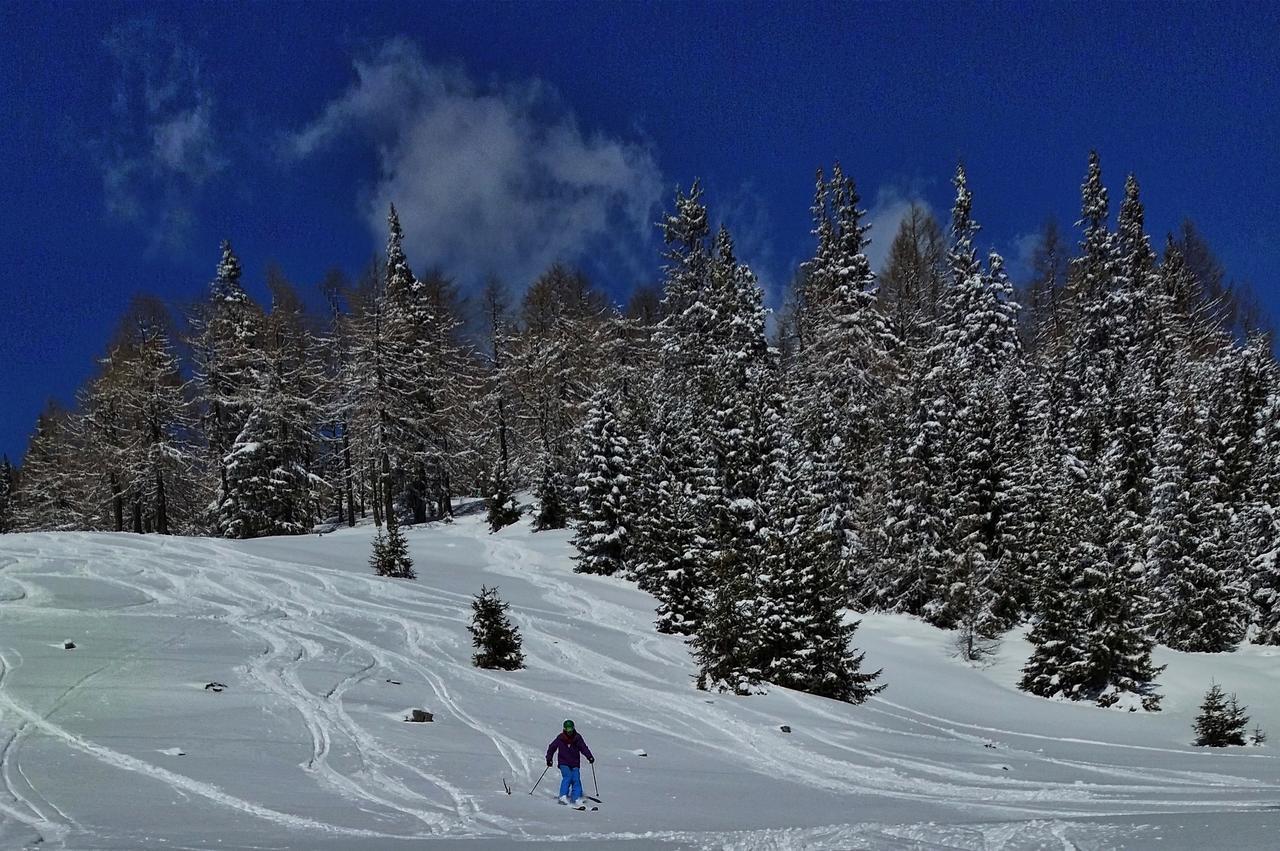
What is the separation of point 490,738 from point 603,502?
835 inches

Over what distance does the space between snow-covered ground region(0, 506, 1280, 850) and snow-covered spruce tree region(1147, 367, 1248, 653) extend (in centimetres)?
149

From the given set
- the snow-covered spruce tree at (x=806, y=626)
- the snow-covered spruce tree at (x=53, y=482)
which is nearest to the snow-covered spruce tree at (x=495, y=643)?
the snow-covered spruce tree at (x=806, y=626)

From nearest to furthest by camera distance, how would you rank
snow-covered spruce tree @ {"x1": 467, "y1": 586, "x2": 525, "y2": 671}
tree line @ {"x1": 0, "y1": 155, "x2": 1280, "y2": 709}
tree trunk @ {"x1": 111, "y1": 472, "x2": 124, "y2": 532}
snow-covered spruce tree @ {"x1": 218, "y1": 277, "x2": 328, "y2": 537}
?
snow-covered spruce tree @ {"x1": 467, "y1": 586, "x2": 525, "y2": 671}, tree line @ {"x1": 0, "y1": 155, "x2": 1280, "y2": 709}, snow-covered spruce tree @ {"x1": 218, "y1": 277, "x2": 328, "y2": 537}, tree trunk @ {"x1": 111, "y1": 472, "x2": 124, "y2": 532}

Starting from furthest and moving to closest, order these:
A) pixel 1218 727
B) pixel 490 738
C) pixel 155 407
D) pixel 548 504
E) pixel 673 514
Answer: pixel 548 504
pixel 155 407
pixel 673 514
pixel 1218 727
pixel 490 738

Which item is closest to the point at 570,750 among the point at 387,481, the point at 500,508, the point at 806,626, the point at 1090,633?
the point at 806,626

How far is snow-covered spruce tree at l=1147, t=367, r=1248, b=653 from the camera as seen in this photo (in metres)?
26.8

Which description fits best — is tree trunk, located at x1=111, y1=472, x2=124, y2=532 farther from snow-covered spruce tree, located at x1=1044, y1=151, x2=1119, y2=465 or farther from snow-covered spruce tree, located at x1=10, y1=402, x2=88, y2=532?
snow-covered spruce tree, located at x1=1044, y1=151, x2=1119, y2=465

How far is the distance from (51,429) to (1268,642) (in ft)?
250

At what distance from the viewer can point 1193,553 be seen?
1065 inches

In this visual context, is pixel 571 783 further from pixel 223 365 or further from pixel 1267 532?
pixel 223 365

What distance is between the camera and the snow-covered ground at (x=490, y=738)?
873 centimetres

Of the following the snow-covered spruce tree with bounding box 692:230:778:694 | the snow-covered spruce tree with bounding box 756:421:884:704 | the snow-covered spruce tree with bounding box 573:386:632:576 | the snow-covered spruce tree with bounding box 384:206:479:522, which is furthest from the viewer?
the snow-covered spruce tree with bounding box 384:206:479:522

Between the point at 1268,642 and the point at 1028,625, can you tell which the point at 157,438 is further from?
the point at 1268,642

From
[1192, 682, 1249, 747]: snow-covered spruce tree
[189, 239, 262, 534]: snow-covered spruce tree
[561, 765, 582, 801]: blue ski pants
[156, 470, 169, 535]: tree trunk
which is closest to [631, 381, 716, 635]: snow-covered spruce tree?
[1192, 682, 1249, 747]: snow-covered spruce tree
